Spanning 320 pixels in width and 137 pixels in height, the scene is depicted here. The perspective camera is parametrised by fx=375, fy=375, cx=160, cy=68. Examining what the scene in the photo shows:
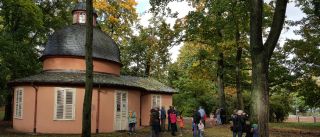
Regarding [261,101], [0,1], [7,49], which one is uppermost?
[0,1]

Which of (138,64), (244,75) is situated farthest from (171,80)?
(244,75)

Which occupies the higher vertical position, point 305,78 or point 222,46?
point 222,46

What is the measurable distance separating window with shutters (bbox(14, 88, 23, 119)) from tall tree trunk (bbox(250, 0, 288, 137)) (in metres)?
17.9

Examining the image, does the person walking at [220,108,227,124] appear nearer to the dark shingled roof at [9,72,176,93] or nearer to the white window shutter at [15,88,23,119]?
the dark shingled roof at [9,72,176,93]

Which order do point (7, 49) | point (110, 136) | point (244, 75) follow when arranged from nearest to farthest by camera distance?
1. point (110, 136)
2. point (7, 49)
3. point (244, 75)

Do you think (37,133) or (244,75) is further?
(244,75)

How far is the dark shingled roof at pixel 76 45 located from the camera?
92.1ft

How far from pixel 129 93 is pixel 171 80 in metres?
33.0

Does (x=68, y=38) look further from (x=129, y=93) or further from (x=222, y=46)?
(x=222, y=46)

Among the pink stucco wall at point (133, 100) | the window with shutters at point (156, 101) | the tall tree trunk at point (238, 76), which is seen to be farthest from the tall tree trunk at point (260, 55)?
the window with shutters at point (156, 101)

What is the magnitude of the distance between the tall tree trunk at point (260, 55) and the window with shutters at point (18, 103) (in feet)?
58.6

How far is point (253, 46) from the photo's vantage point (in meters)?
13.3

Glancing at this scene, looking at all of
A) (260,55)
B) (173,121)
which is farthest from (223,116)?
(260,55)

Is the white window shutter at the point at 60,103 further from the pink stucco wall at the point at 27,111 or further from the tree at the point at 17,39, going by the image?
the tree at the point at 17,39
